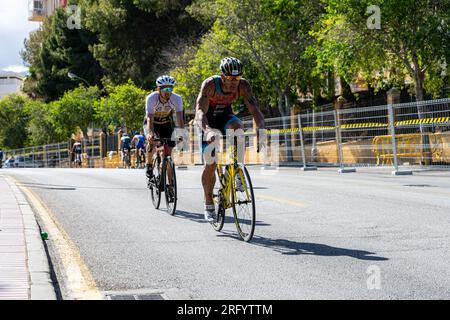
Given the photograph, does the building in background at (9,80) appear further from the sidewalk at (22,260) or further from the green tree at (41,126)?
the sidewalk at (22,260)

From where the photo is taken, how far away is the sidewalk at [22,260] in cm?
505

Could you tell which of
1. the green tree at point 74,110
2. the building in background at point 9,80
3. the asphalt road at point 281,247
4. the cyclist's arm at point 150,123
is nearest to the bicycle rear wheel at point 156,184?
the asphalt road at point 281,247

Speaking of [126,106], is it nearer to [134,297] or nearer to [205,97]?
[205,97]

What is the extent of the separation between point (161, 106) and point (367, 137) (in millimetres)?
11096

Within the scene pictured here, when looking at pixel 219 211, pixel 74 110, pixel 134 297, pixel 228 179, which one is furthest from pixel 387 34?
pixel 74 110

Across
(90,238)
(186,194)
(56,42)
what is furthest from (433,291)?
(56,42)

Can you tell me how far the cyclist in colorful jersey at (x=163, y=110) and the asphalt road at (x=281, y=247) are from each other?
118 cm

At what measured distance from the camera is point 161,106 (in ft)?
34.6

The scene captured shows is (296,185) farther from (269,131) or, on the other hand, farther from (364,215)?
(269,131)

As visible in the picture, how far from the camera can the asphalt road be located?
5430mm

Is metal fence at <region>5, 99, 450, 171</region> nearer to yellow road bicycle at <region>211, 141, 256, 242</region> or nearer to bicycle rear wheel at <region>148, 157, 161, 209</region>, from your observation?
bicycle rear wheel at <region>148, 157, 161, 209</region>

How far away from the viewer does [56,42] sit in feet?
Result: 228

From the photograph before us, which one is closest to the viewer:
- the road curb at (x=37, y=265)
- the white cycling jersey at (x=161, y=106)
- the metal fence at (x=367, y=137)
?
the road curb at (x=37, y=265)

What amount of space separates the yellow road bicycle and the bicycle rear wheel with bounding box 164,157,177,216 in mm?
2058
